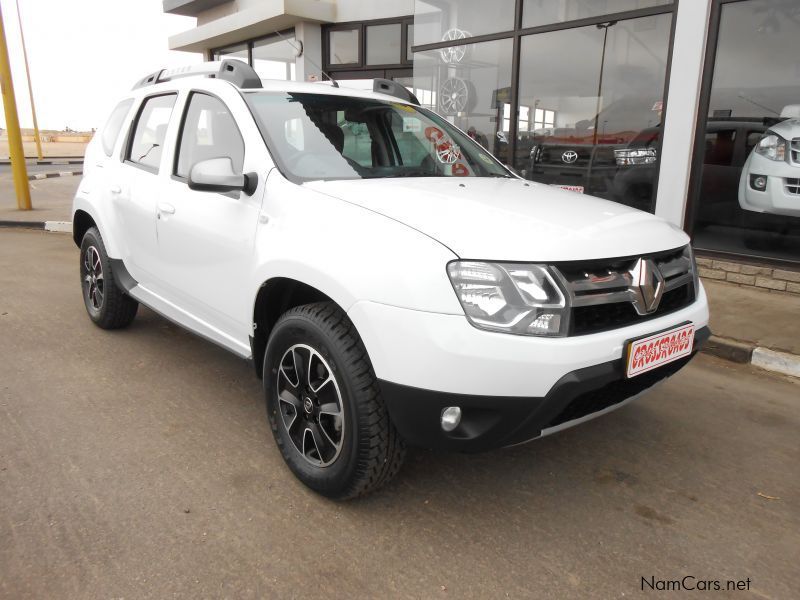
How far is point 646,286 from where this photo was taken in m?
2.30

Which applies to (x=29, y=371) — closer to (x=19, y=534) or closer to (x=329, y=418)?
(x=19, y=534)

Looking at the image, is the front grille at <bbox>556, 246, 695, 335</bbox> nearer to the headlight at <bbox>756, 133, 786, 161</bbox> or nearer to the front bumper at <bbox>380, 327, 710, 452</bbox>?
the front bumper at <bbox>380, 327, 710, 452</bbox>

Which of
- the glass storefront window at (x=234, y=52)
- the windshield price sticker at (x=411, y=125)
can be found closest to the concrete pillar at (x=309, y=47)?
the glass storefront window at (x=234, y=52)

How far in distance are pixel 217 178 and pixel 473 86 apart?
21.5ft

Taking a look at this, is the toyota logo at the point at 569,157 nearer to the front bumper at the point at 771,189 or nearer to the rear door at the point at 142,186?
the front bumper at the point at 771,189

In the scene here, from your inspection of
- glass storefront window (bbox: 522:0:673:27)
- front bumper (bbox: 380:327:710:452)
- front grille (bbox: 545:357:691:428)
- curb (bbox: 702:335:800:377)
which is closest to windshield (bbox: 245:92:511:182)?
front bumper (bbox: 380:327:710:452)

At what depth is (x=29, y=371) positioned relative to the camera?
3793 mm

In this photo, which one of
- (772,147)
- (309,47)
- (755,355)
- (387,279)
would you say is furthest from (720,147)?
(309,47)

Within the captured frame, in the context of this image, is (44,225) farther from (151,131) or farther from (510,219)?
(510,219)

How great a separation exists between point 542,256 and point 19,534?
6.98ft

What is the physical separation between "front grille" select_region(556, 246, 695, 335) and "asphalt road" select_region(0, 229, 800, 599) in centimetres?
81

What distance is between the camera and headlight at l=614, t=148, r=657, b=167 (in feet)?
21.6

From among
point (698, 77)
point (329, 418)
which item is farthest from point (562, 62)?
point (329, 418)

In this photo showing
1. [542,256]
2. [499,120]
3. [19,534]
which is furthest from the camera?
[499,120]
